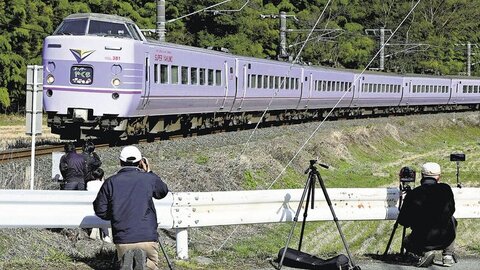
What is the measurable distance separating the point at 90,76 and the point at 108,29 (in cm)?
137

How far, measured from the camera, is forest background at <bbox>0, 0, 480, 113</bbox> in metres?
41.0

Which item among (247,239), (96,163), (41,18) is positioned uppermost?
(41,18)

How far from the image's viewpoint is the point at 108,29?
70.2 feet

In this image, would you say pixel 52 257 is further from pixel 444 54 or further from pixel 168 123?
pixel 444 54

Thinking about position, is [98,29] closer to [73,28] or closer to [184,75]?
[73,28]

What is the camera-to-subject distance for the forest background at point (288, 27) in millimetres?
41031

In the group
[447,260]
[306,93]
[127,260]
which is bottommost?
[447,260]

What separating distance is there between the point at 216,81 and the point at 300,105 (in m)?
9.88

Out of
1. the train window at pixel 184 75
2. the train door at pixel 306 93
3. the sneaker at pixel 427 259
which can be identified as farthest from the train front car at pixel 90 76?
the train door at pixel 306 93

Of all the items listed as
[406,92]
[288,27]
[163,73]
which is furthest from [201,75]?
[288,27]

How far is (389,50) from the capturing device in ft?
220

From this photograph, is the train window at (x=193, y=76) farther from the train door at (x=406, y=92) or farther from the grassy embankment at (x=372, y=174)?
→ the train door at (x=406, y=92)

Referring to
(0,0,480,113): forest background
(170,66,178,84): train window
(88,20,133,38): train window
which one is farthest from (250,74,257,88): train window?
(88,20,133,38): train window

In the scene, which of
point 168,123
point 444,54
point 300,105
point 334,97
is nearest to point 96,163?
point 168,123
